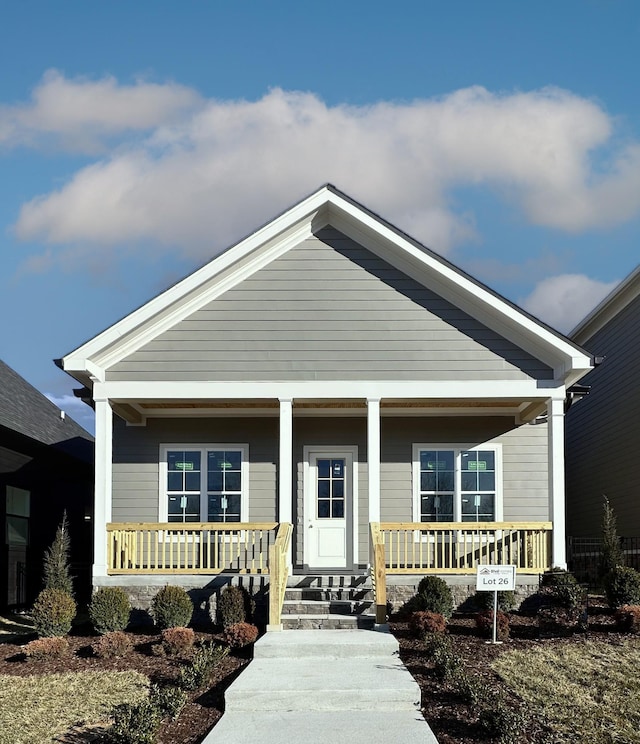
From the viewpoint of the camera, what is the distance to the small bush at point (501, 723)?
841cm

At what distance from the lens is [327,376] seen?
52.3 feet

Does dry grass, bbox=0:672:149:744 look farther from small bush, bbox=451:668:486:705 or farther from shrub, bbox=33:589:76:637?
small bush, bbox=451:668:486:705

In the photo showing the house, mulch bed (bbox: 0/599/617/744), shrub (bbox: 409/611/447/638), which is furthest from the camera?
the house

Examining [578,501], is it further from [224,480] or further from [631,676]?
[631,676]

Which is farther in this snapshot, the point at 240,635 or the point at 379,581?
the point at 379,581

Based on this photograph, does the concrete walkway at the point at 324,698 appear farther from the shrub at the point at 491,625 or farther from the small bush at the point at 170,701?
the shrub at the point at 491,625

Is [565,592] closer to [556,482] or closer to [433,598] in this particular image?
[433,598]

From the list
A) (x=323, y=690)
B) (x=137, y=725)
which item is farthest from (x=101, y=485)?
(x=137, y=725)

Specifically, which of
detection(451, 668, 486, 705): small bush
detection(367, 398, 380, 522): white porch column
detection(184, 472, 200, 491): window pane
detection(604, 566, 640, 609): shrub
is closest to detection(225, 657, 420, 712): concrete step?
detection(451, 668, 486, 705): small bush

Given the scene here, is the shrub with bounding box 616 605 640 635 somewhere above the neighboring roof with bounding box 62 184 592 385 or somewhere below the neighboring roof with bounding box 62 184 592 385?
below

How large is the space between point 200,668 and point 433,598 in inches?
172

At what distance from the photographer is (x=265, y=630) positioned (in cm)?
1417

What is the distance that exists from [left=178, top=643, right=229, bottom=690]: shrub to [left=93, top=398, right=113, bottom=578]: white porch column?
3.55 m

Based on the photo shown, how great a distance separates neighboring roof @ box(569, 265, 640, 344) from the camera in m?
20.0
